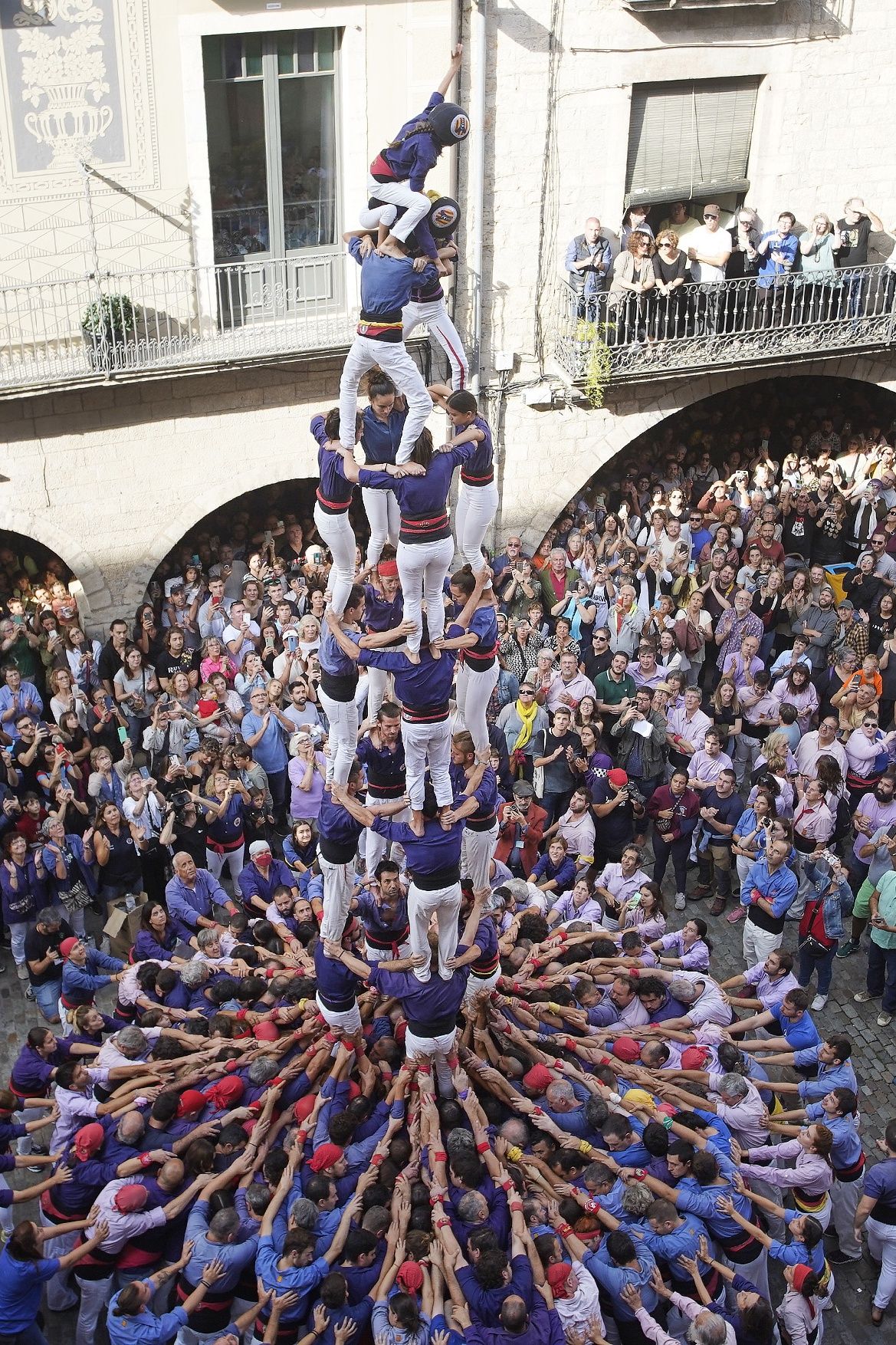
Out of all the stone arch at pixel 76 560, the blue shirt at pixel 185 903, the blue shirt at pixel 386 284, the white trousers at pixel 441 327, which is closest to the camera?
the blue shirt at pixel 386 284

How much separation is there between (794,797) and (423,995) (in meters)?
5.15

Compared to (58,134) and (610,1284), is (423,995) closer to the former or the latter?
(610,1284)

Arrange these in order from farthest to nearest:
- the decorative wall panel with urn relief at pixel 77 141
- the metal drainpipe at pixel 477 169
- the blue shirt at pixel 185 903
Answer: the metal drainpipe at pixel 477 169 → the decorative wall panel with urn relief at pixel 77 141 → the blue shirt at pixel 185 903

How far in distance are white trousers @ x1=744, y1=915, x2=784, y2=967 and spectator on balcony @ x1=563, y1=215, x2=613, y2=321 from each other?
→ 8861 mm

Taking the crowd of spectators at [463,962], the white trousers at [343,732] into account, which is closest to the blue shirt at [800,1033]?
the crowd of spectators at [463,962]

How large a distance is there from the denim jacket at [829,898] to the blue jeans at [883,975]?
409mm

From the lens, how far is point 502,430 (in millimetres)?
18734

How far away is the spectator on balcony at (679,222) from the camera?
1922cm

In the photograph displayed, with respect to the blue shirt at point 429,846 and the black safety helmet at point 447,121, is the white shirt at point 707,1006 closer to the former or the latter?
the blue shirt at point 429,846

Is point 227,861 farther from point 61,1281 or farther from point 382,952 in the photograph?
point 61,1281

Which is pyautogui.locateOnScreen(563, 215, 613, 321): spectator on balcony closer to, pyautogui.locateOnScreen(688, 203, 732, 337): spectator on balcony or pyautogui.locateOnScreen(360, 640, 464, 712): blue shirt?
pyautogui.locateOnScreen(688, 203, 732, 337): spectator on balcony

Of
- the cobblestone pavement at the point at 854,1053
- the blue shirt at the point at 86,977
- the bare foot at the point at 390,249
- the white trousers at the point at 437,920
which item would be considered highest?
the bare foot at the point at 390,249

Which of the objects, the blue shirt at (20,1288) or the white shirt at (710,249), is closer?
the blue shirt at (20,1288)

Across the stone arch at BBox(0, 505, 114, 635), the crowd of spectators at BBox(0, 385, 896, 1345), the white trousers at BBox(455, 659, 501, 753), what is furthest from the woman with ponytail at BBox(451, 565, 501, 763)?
A: the stone arch at BBox(0, 505, 114, 635)
